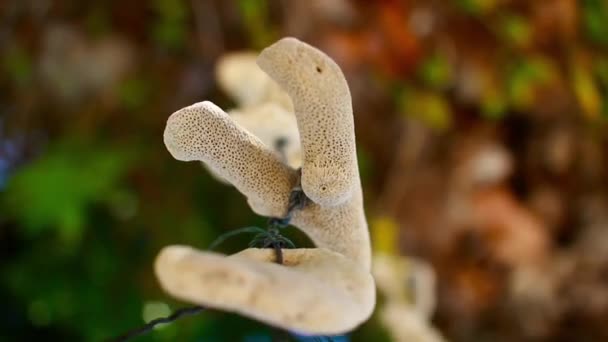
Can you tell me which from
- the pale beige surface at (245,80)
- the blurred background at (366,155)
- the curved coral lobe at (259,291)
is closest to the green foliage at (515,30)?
the blurred background at (366,155)

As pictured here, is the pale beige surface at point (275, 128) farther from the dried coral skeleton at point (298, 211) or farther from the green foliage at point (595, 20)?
the green foliage at point (595, 20)

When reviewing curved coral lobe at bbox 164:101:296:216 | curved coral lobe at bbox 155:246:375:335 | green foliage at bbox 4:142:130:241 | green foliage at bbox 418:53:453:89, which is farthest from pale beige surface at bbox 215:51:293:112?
green foliage at bbox 418:53:453:89

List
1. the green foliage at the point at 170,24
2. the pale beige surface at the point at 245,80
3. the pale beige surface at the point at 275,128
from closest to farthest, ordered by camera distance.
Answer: the pale beige surface at the point at 275,128 < the pale beige surface at the point at 245,80 < the green foliage at the point at 170,24

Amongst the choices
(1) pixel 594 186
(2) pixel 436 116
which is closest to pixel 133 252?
(2) pixel 436 116

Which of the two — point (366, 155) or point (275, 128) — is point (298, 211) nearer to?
point (275, 128)

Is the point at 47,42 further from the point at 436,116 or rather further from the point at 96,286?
the point at 436,116

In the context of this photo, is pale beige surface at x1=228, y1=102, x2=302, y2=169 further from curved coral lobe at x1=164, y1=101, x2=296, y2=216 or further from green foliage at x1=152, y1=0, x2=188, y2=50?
green foliage at x1=152, y1=0, x2=188, y2=50

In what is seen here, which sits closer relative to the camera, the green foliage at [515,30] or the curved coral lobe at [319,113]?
the curved coral lobe at [319,113]

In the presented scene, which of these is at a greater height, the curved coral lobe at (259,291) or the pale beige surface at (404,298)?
the curved coral lobe at (259,291)

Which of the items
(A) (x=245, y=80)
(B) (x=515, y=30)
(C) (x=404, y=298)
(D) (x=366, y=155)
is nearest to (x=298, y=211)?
(A) (x=245, y=80)
